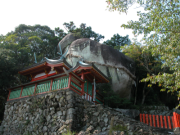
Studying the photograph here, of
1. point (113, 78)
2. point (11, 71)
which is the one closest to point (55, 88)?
point (11, 71)

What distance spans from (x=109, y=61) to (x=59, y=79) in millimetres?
9874

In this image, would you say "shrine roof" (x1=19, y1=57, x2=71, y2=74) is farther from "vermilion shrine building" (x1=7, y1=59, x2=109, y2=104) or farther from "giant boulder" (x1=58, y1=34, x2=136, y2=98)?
"giant boulder" (x1=58, y1=34, x2=136, y2=98)

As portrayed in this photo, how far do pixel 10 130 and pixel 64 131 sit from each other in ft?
16.2

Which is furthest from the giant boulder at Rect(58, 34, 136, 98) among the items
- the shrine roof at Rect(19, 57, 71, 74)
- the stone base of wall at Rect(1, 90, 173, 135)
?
the stone base of wall at Rect(1, 90, 173, 135)

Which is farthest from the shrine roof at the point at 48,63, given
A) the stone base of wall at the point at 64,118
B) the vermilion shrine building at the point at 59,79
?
the stone base of wall at the point at 64,118

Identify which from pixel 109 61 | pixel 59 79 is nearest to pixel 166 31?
pixel 59 79

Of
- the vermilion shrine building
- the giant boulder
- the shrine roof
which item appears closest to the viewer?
the vermilion shrine building

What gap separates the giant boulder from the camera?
18.5 metres

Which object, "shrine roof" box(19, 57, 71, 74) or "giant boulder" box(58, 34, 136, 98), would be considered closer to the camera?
"shrine roof" box(19, 57, 71, 74)

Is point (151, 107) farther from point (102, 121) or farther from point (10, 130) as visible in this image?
point (10, 130)

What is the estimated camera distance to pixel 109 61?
62.6ft

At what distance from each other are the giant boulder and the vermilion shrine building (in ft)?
15.2

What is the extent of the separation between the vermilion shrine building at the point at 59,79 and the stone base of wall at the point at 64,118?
1.73 ft

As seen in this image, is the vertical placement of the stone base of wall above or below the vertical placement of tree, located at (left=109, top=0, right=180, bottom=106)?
below
